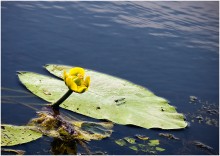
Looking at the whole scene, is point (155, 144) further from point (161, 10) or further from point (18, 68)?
→ point (161, 10)

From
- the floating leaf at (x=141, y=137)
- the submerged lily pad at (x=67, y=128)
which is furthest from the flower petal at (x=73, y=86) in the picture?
the floating leaf at (x=141, y=137)

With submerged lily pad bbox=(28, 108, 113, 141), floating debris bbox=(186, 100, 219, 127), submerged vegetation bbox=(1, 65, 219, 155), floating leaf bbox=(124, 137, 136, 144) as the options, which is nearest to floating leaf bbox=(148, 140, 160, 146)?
submerged vegetation bbox=(1, 65, 219, 155)

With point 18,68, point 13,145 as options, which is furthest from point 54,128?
point 18,68

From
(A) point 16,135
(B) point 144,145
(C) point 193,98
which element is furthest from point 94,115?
(C) point 193,98

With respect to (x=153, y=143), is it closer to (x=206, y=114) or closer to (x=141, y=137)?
(x=141, y=137)

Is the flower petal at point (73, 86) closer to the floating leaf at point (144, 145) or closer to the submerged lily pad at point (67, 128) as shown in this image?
the submerged lily pad at point (67, 128)
